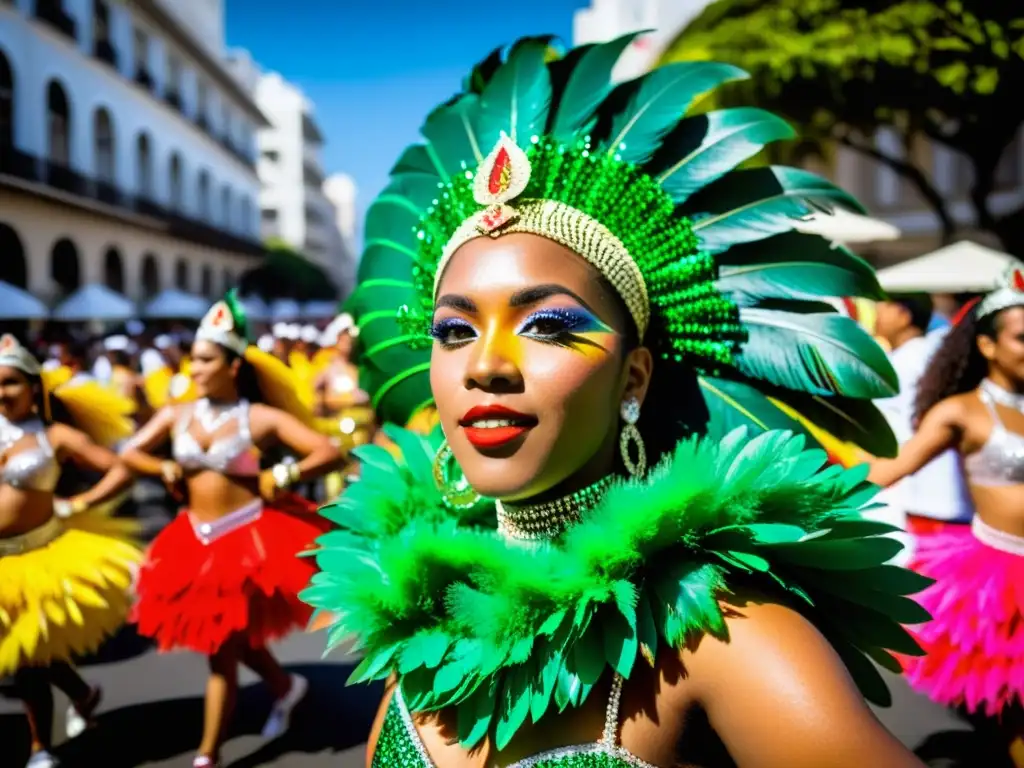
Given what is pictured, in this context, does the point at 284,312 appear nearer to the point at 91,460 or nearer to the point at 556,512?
the point at 91,460

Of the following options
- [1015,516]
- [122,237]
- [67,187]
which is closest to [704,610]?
[1015,516]

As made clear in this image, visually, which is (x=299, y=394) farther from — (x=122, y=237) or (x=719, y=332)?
(x=122, y=237)

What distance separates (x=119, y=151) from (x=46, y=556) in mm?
23505

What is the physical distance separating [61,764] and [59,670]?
0.42m

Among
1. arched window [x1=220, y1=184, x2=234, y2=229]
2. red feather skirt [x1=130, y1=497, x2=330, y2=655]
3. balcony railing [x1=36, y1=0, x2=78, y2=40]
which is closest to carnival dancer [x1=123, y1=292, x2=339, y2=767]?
red feather skirt [x1=130, y1=497, x2=330, y2=655]

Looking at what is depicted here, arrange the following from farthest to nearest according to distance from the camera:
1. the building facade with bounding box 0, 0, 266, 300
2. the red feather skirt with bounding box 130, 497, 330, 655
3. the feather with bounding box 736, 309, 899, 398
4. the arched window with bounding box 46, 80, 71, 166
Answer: the arched window with bounding box 46, 80, 71, 166, the building facade with bounding box 0, 0, 266, 300, the red feather skirt with bounding box 130, 497, 330, 655, the feather with bounding box 736, 309, 899, 398

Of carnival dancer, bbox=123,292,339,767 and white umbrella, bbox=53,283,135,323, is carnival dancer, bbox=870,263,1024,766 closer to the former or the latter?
carnival dancer, bbox=123,292,339,767

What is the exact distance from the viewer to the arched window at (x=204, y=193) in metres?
34.3

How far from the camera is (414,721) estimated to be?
5.32ft

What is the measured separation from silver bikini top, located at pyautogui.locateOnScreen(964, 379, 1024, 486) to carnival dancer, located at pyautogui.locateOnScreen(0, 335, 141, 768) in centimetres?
378

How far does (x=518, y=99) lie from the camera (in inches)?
78.7

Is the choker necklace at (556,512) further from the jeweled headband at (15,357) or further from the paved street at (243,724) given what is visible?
the jeweled headband at (15,357)

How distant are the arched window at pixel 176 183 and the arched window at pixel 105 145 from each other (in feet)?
18.9

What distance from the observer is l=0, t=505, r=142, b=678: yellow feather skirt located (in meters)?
3.86
